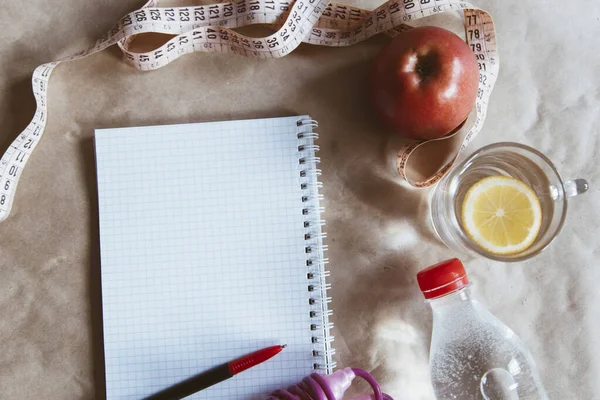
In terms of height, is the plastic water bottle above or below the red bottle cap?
below

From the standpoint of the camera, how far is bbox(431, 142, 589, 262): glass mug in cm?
95

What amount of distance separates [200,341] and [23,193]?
433 millimetres

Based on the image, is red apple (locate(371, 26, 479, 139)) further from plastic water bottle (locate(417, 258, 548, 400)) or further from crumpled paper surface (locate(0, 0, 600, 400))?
plastic water bottle (locate(417, 258, 548, 400))

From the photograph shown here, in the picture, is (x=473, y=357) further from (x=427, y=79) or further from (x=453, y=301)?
(x=427, y=79)

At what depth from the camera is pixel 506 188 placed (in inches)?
37.9

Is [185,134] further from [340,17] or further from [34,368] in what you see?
[34,368]

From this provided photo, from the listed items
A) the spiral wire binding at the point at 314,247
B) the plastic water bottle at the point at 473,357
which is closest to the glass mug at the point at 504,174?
the plastic water bottle at the point at 473,357

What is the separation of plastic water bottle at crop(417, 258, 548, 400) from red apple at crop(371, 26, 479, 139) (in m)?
0.28

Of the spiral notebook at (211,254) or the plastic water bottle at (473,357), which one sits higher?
the spiral notebook at (211,254)

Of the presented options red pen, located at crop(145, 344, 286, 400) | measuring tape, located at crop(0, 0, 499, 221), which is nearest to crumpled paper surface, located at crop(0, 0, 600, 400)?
measuring tape, located at crop(0, 0, 499, 221)

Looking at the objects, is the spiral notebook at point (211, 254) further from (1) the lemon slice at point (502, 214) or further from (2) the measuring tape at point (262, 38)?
(1) the lemon slice at point (502, 214)

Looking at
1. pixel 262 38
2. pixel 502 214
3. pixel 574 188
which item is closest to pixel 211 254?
pixel 262 38

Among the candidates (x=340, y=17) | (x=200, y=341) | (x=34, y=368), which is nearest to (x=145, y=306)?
(x=200, y=341)

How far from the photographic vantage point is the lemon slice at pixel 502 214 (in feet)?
3.13
